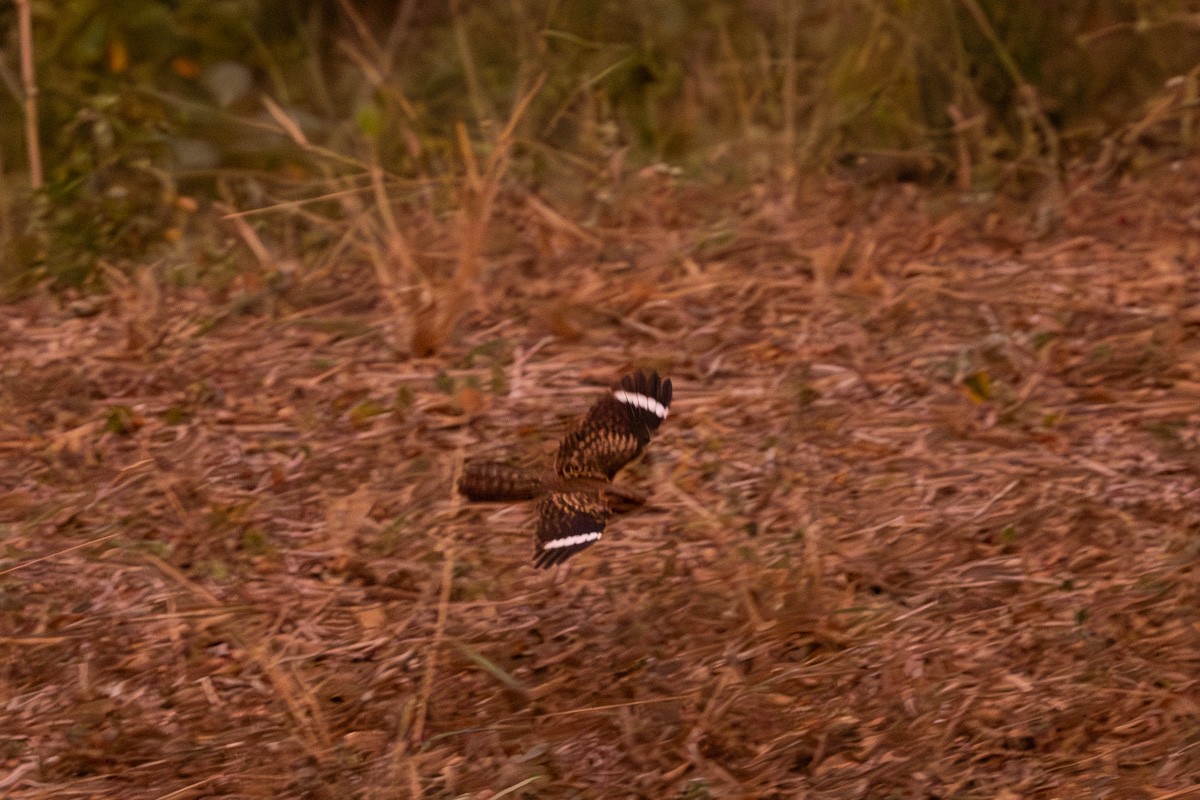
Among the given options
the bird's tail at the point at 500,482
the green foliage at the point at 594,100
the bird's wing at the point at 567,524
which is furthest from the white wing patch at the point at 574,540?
the green foliage at the point at 594,100

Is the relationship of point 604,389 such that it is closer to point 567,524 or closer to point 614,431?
point 614,431

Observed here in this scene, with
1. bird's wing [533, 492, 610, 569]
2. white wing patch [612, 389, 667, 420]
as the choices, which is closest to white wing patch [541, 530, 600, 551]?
bird's wing [533, 492, 610, 569]

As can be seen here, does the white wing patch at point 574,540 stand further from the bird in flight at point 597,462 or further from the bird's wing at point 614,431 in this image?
the bird's wing at point 614,431

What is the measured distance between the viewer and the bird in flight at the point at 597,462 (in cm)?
276

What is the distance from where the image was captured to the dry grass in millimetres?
2508

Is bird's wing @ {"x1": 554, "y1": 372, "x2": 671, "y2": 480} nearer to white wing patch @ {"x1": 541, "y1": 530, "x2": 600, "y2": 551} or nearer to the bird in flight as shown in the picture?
the bird in flight

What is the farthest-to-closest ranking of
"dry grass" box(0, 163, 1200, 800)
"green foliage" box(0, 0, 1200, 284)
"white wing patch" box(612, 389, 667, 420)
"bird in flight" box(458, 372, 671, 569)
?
1. "green foliage" box(0, 0, 1200, 284)
2. "white wing patch" box(612, 389, 667, 420)
3. "bird in flight" box(458, 372, 671, 569)
4. "dry grass" box(0, 163, 1200, 800)

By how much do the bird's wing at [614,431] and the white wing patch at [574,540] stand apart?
267 mm

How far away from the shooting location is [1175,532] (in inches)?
115

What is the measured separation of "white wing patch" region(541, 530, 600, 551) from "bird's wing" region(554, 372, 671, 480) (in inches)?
10.5

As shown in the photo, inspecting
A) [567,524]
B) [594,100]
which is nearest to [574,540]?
[567,524]

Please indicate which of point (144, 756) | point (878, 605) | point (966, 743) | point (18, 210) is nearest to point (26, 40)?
point (18, 210)

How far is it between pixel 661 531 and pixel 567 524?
498 millimetres

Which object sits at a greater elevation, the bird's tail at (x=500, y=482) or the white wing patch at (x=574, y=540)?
the white wing patch at (x=574, y=540)
